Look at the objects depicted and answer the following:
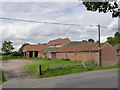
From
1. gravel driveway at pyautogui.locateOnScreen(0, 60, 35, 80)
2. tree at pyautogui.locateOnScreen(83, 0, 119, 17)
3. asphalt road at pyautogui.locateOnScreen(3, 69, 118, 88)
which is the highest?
tree at pyautogui.locateOnScreen(83, 0, 119, 17)

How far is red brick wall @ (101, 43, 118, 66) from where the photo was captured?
30.6m

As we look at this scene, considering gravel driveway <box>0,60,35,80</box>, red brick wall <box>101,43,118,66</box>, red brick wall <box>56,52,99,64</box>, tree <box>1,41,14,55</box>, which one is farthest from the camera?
tree <box>1,41,14,55</box>

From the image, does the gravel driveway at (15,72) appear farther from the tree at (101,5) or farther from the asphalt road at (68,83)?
the tree at (101,5)

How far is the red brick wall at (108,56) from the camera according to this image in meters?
30.6

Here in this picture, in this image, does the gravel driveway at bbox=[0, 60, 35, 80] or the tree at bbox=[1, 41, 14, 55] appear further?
the tree at bbox=[1, 41, 14, 55]

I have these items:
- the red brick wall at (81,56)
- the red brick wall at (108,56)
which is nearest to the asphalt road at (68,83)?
the red brick wall at (81,56)

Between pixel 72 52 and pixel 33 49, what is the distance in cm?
3155

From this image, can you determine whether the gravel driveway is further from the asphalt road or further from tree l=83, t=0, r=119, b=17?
tree l=83, t=0, r=119, b=17

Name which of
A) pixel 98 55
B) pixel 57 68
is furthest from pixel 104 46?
pixel 57 68

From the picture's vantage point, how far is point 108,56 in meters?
31.8

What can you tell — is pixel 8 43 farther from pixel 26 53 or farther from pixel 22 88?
pixel 22 88

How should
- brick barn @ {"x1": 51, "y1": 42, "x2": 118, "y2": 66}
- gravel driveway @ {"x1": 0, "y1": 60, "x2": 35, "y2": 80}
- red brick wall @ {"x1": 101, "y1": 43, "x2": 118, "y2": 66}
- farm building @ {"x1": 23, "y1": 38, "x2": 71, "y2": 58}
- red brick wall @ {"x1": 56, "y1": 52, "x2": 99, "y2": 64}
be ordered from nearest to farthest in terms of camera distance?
gravel driveway @ {"x1": 0, "y1": 60, "x2": 35, "y2": 80} < red brick wall @ {"x1": 56, "y1": 52, "x2": 99, "y2": 64} < brick barn @ {"x1": 51, "y1": 42, "x2": 118, "y2": 66} < red brick wall @ {"x1": 101, "y1": 43, "x2": 118, "y2": 66} < farm building @ {"x1": 23, "y1": 38, "x2": 71, "y2": 58}

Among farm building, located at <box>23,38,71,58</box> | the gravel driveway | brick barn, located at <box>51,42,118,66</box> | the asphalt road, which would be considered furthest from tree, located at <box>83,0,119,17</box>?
farm building, located at <box>23,38,71,58</box>

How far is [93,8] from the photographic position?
1078 centimetres
